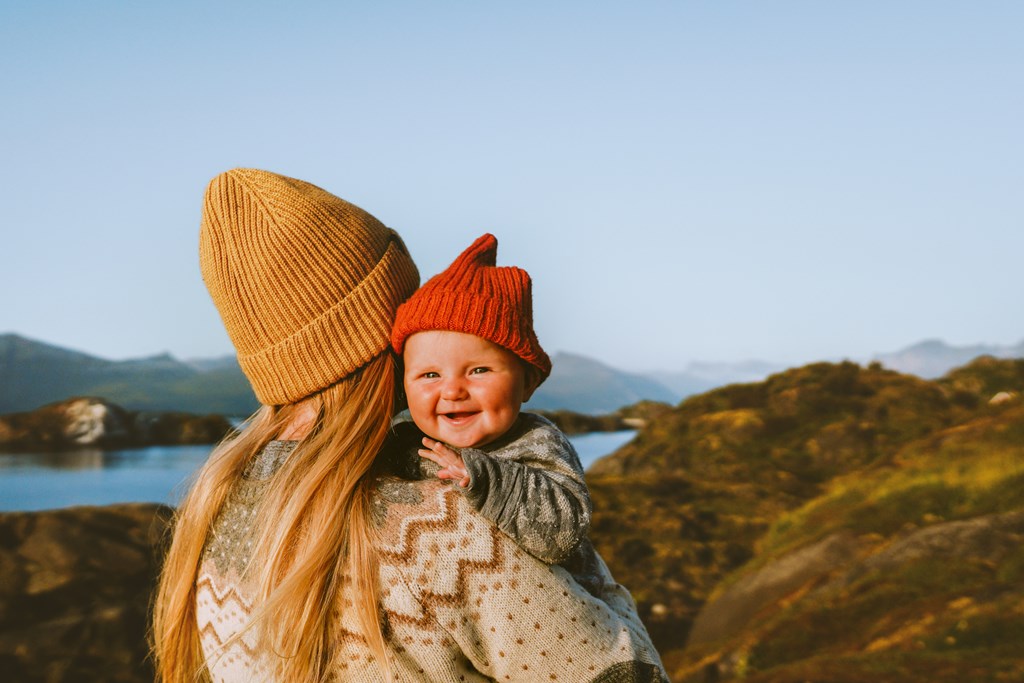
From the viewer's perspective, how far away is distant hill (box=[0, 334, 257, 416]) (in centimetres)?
777

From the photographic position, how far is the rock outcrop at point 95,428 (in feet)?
22.3

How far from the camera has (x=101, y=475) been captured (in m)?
6.48

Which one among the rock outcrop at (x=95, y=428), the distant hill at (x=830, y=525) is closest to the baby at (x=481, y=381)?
the distant hill at (x=830, y=525)

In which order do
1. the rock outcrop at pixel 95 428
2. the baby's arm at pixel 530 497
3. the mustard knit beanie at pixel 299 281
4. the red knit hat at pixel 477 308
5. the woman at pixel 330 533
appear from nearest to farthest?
the baby's arm at pixel 530 497 < the woman at pixel 330 533 < the red knit hat at pixel 477 308 < the mustard knit beanie at pixel 299 281 < the rock outcrop at pixel 95 428

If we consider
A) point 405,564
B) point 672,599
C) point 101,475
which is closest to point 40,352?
point 101,475

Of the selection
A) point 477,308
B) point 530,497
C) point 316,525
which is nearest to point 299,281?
point 477,308

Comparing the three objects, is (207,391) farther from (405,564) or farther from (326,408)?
(405,564)

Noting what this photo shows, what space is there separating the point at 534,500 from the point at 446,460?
0.28 m

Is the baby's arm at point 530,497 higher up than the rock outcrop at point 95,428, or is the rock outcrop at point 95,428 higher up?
the baby's arm at point 530,497

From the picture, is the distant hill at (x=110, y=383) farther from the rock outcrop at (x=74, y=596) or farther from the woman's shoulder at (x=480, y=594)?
the woman's shoulder at (x=480, y=594)

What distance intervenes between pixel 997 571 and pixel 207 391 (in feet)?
21.7

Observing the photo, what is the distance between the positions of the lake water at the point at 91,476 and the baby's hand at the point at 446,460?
10.8ft

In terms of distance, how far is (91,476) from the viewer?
21.1 ft

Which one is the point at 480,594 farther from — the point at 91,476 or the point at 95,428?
the point at 95,428
